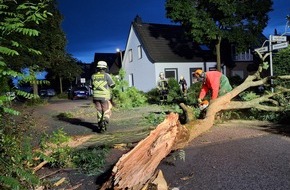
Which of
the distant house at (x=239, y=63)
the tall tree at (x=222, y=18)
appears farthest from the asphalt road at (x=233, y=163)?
the distant house at (x=239, y=63)

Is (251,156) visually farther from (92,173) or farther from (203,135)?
(92,173)

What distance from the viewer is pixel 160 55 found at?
3356 cm

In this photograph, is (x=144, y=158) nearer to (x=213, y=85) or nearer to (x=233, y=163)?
(x=233, y=163)

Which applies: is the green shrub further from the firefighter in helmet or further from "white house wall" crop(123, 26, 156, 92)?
"white house wall" crop(123, 26, 156, 92)

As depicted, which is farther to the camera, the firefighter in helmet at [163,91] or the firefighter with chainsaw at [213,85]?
the firefighter in helmet at [163,91]

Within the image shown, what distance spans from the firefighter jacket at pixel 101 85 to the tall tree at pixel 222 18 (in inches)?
759

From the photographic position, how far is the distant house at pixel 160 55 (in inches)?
1319

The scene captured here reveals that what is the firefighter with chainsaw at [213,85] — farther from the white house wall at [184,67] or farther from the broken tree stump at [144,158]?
the white house wall at [184,67]

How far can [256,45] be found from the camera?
29.0 metres

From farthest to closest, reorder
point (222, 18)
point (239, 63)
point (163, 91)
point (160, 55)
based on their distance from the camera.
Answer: point (239, 63)
point (160, 55)
point (222, 18)
point (163, 91)

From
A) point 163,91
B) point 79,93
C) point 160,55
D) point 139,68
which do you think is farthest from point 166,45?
point 163,91

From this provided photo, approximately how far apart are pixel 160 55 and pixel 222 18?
7979 mm

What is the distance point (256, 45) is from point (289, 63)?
16.9m

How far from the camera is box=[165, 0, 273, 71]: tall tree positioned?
27.2m
